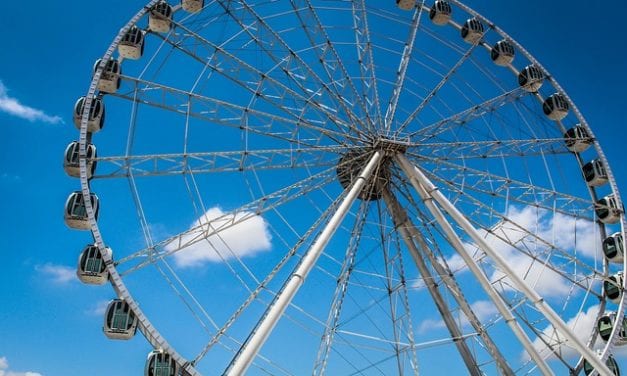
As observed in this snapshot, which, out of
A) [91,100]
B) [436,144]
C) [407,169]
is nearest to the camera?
[91,100]

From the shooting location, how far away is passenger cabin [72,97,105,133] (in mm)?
16578

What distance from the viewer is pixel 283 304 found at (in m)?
13.7

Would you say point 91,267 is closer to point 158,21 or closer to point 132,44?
point 132,44

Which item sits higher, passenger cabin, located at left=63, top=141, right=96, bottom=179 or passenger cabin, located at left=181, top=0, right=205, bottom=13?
passenger cabin, located at left=181, top=0, right=205, bottom=13

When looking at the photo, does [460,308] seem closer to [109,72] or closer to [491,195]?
[491,195]

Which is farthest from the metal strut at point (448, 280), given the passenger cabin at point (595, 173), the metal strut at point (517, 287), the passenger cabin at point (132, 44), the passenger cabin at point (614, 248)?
the passenger cabin at point (132, 44)

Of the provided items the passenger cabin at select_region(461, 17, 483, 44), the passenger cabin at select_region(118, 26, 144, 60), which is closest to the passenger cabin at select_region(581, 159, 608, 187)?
the passenger cabin at select_region(461, 17, 483, 44)

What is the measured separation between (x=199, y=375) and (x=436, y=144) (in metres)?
10.6

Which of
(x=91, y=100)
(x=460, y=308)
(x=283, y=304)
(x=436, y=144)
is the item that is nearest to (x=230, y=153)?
(x=91, y=100)

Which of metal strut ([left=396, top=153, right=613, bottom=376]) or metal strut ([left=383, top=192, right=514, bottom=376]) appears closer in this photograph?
metal strut ([left=396, top=153, right=613, bottom=376])

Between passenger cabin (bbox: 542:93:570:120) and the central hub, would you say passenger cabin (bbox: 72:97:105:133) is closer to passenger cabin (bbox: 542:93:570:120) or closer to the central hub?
the central hub

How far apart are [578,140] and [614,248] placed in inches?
179

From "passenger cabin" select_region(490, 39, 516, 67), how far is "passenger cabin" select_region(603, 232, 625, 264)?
26.0 feet

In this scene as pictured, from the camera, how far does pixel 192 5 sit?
20.3 meters
